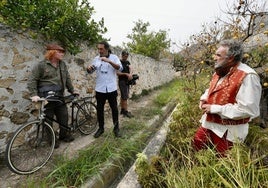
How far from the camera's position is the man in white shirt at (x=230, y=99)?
80.3 inches

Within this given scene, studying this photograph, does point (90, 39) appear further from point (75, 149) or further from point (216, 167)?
point (216, 167)

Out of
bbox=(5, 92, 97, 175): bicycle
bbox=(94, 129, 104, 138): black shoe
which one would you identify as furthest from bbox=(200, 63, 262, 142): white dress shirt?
bbox=(94, 129, 104, 138): black shoe

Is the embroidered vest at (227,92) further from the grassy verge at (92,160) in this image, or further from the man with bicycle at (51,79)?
the man with bicycle at (51,79)

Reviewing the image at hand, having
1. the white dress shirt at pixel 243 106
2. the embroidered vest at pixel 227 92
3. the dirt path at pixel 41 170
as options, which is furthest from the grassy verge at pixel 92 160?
the white dress shirt at pixel 243 106

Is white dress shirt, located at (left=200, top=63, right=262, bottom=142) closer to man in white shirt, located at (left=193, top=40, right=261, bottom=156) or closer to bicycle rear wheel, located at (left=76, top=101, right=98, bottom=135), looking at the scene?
man in white shirt, located at (left=193, top=40, right=261, bottom=156)

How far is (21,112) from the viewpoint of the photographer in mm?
3668

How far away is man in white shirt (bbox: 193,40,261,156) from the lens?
2039mm

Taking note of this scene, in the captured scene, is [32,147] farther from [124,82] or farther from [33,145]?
A: [124,82]

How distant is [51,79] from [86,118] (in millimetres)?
1375

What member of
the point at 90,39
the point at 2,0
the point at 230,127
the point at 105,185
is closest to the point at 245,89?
the point at 230,127

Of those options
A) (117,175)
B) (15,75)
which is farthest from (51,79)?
(117,175)

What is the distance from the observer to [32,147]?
11.1ft

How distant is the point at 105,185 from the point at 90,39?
11.8 ft

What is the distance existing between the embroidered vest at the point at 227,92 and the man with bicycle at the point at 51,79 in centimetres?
256
